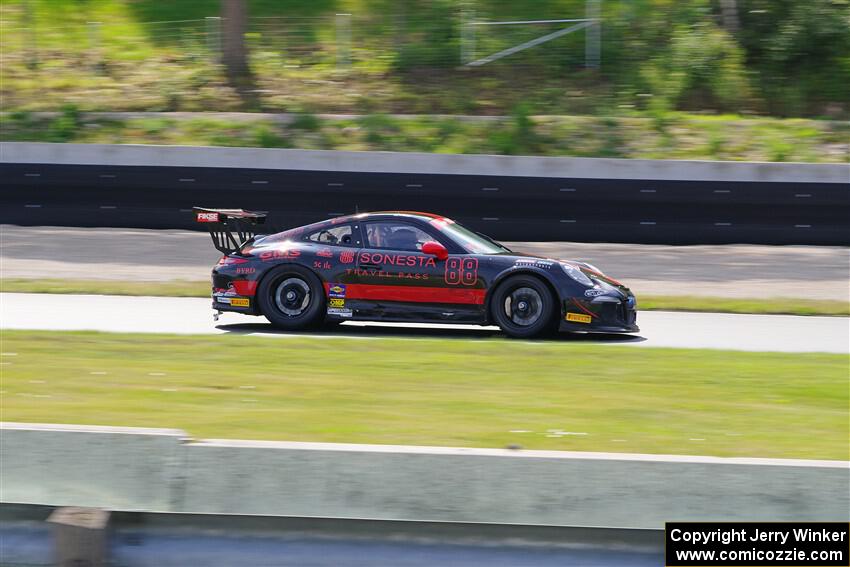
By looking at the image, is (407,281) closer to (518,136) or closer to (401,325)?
(401,325)

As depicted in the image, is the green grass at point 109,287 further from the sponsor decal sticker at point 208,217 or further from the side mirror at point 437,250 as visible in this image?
the side mirror at point 437,250

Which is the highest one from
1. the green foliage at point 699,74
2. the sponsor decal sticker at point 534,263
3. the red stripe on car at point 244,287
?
the green foliage at point 699,74

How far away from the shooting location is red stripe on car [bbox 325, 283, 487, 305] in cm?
1019

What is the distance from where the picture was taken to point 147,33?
82.9ft

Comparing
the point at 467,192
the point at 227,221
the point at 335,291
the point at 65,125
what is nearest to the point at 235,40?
the point at 65,125

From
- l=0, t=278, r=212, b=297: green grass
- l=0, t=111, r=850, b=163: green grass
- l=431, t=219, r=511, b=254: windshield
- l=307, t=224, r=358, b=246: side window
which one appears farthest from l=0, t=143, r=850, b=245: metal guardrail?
l=307, t=224, r=358, b=246: side window

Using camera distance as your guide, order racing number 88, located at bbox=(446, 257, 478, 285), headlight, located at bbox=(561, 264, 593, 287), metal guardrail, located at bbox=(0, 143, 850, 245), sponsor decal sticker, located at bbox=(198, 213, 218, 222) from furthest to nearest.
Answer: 1. metal guardrail, located at bbox=(0, 143, 850, 245)
2. sponsor decal sticker, located at bbox=(198, 213, 218, 222)
3. racing number 88, located at bbox=(446, 257, 478, 285)
4. headlight, located at bbox=(561, 264, 593, 287)

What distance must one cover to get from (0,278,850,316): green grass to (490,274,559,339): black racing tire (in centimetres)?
264

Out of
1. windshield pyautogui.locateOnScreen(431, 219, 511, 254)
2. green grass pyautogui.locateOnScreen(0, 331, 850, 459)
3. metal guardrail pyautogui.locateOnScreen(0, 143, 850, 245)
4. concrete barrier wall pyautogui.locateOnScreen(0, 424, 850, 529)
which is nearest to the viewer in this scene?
concrete barrier wall pyautogui.locateOnScreen(0, 424, 850, 529)

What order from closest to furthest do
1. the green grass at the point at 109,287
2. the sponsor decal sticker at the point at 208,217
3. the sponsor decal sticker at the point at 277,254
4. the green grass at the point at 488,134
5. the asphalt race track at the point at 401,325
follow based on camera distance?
1. the asphalt race track at the point at 401,325
2. the sponsor decal sticker at the point at 277,254
3. the sponsor decal sticker at the point at 208,217
4. the green grass at the point at 109,287
5. the green grass at the point at 488,134

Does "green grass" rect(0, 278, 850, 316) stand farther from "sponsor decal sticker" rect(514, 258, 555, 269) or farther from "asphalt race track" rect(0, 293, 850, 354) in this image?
"sponsor decal sticker" rect(514, 258, 555, 269)

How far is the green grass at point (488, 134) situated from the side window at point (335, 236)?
28.3 feet

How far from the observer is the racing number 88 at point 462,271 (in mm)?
10180

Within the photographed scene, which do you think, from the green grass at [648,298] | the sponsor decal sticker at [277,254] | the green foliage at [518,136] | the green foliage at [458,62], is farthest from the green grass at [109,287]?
the green foliage at [458,62]
